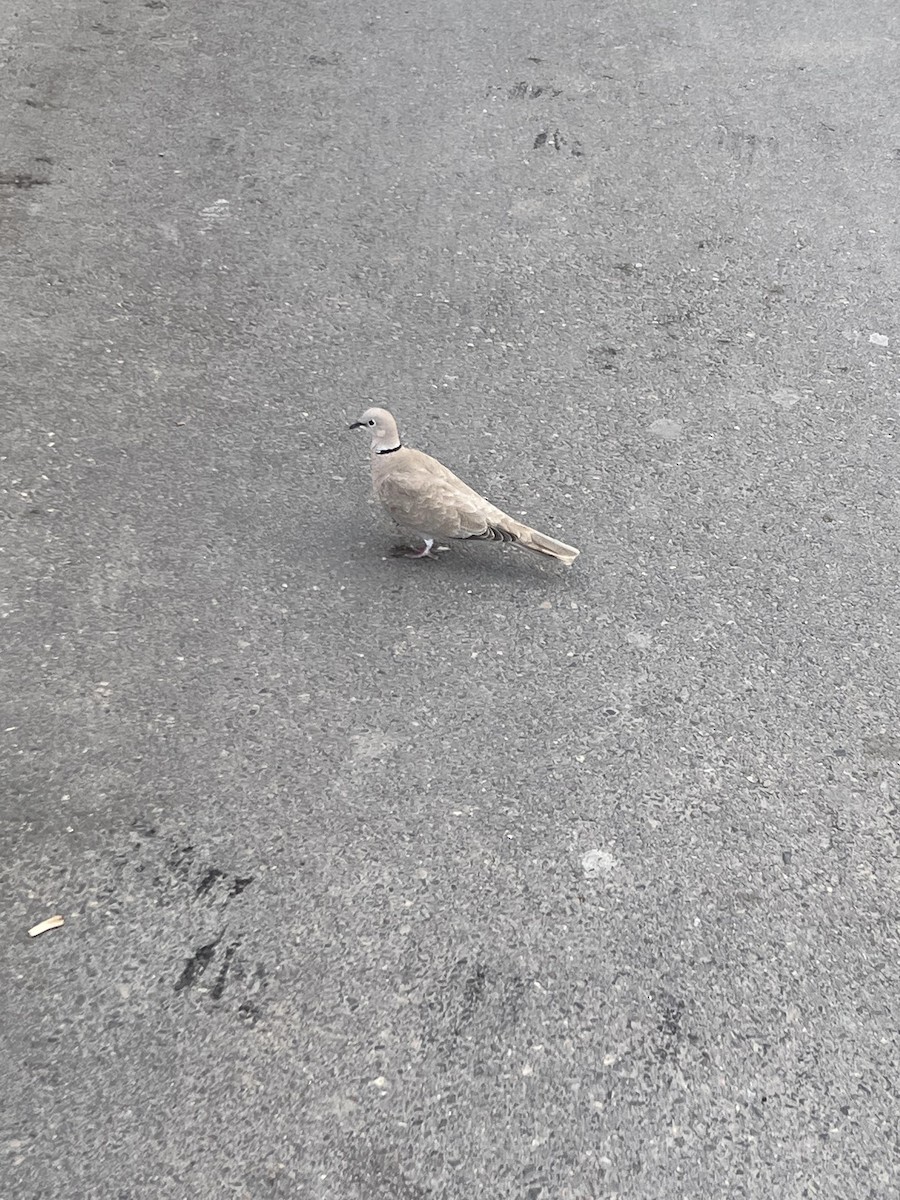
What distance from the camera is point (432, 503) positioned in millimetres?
3906

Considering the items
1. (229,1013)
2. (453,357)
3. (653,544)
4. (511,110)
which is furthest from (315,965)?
(511,110)

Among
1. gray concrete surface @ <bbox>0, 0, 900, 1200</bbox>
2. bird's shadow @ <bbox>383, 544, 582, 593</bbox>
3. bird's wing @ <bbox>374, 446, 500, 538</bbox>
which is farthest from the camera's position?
bird's shadow @ <bbox>383, 544, 582, 593</bbox>

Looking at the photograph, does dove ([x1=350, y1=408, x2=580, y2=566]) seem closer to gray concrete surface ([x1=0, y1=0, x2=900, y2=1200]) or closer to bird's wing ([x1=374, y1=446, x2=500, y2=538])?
bird's wing ([x1=374, y1=446, x2=500, y2=538])

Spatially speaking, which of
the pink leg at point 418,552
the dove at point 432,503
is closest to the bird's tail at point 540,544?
the dove at point 432,503

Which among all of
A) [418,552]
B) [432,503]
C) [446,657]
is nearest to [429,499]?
[432,503]

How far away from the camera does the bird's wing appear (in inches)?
153

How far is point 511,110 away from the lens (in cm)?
689

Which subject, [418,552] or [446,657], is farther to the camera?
[418,552]

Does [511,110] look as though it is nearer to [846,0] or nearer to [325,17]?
[325,17]

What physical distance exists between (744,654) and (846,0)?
7094 mm

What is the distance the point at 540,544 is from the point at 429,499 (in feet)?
1.38

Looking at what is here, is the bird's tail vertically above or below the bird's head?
below

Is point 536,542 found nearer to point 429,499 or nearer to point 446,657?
point 429,499

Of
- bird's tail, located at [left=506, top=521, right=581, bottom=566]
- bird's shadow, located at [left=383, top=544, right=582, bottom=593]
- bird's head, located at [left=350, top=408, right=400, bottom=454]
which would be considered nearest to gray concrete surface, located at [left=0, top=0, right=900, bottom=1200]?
bird's shadow, located at [left=383, top=544, right=582, bottom=593]
